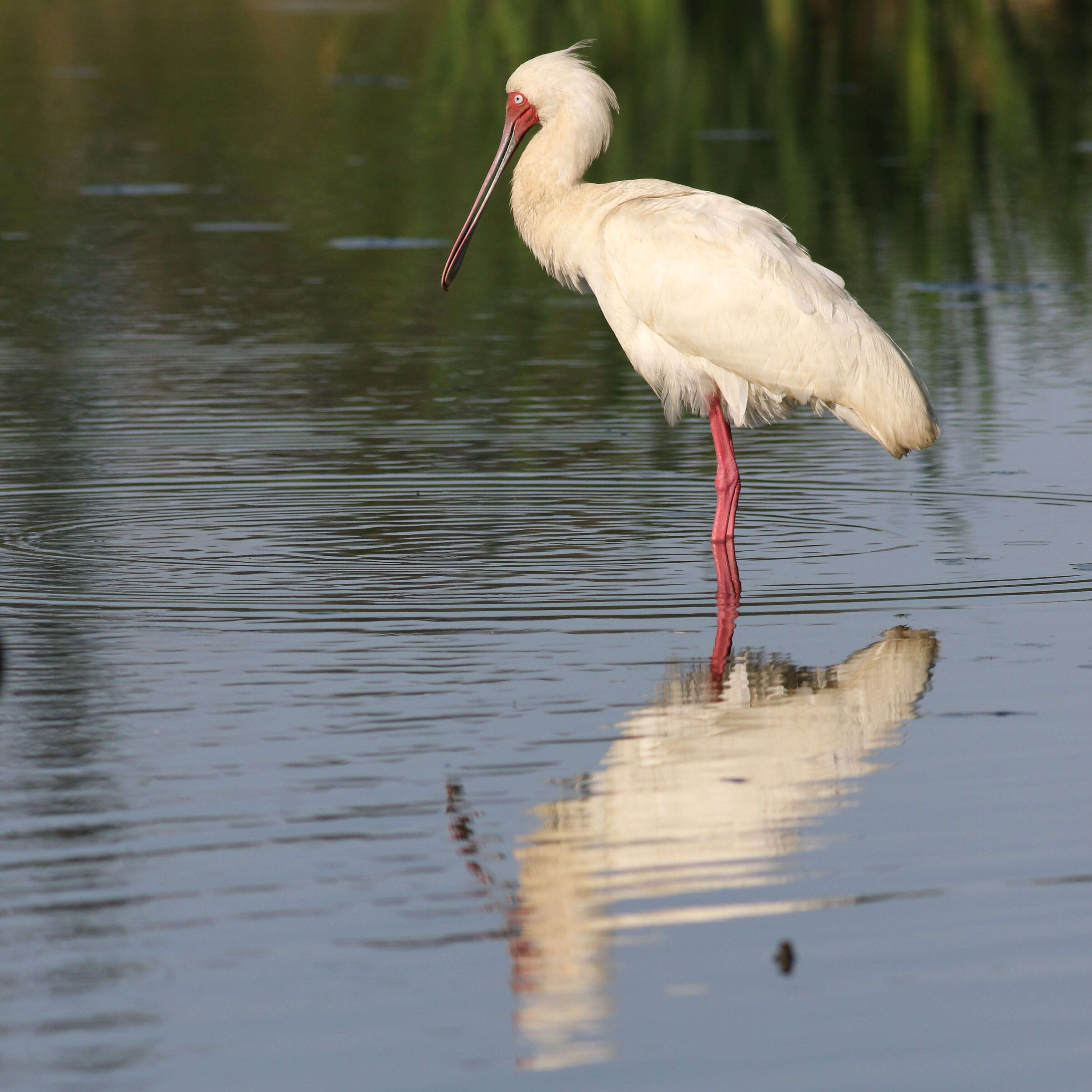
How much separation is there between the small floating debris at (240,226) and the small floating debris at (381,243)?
872 mm

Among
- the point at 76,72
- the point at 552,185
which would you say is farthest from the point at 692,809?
the point at 76,72

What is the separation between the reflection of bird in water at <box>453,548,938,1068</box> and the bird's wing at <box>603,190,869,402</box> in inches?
87.0

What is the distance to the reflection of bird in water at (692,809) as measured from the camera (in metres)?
5.08

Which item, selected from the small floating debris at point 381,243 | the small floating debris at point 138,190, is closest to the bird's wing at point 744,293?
the small floating debris at point 381,243

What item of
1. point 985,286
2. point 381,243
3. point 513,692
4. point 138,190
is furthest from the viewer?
point 138,190

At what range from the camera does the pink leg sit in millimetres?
9672

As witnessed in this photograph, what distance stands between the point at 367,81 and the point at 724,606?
2453 centimetres

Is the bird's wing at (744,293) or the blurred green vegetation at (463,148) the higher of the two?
the bird's wing at (744,293)

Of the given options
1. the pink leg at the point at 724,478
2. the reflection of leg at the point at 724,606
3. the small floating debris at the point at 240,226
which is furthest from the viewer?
the small floating debris at the point at 240,226

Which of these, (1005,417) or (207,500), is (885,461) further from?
(207,500)

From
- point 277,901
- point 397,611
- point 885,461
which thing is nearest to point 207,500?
point 397,611

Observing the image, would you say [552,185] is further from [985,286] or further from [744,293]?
[985,286]

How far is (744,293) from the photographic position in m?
10.0

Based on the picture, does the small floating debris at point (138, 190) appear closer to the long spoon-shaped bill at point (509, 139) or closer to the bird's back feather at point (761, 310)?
the long spoon-shaped bill at point (509, 139)
